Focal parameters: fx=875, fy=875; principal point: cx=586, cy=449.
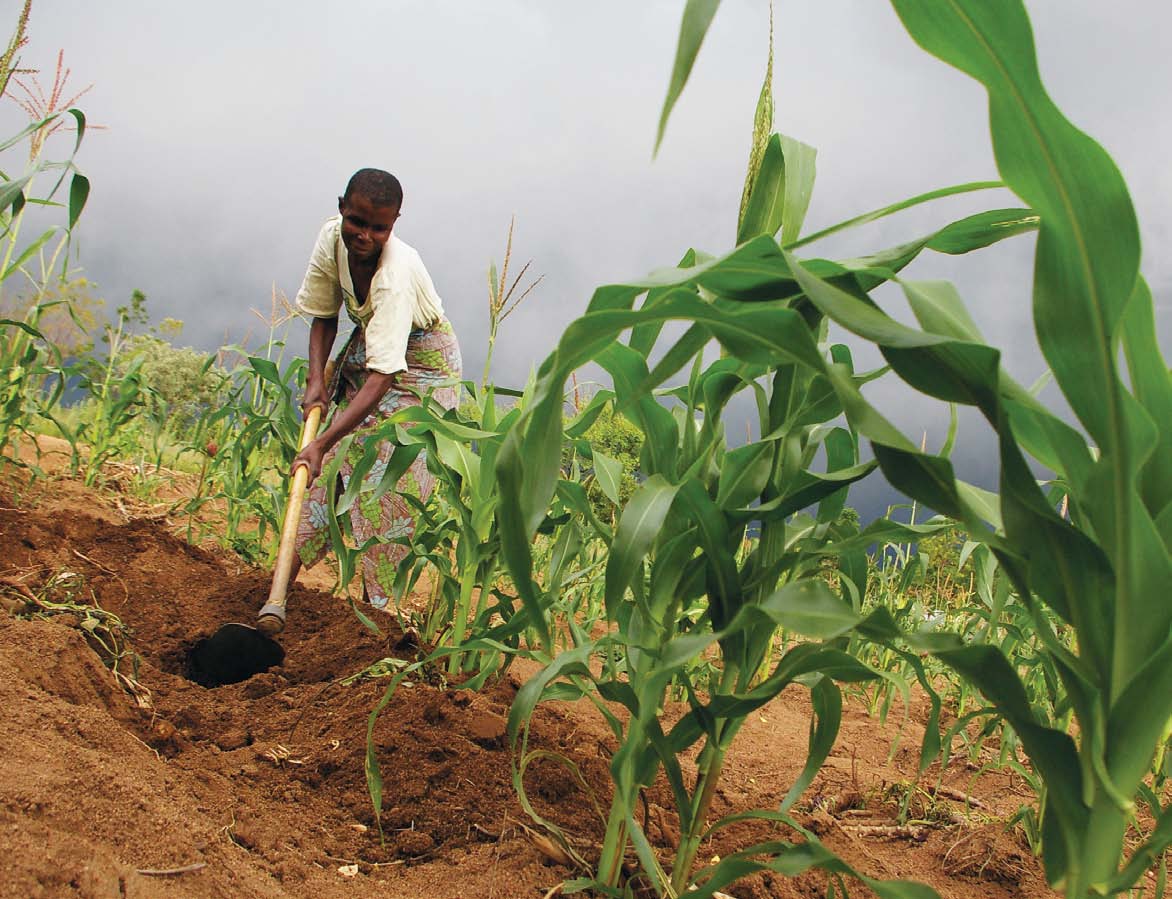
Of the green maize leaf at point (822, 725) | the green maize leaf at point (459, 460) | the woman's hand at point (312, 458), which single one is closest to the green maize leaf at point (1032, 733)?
the green maize leaf at point (822, 725)

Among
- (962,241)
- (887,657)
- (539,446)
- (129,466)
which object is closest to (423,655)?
(539,446)

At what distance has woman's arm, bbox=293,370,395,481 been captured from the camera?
2959mm

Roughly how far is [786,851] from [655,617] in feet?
1.13

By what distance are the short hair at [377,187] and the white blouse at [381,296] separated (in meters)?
0.21

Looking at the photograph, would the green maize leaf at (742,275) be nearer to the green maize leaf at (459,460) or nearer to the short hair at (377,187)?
the green maize leaf at (459,460)

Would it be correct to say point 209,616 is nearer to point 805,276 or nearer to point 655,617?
point 655,617

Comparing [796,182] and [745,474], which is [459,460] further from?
[796,182]

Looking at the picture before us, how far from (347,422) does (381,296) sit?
19.8 inches

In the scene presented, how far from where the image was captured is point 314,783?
1.68m

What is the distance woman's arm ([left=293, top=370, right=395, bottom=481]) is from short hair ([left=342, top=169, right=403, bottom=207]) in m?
0.62

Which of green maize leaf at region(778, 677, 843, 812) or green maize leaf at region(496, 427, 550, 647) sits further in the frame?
green maize leaf at region(778, 677, 843, 812)

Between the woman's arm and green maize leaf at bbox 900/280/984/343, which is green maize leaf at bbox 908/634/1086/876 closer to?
green maize leaf at bbox 900/280/984/343

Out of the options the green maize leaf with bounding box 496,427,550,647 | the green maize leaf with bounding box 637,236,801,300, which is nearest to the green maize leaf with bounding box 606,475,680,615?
the green maize leaf with bounding box 496,427,550,647

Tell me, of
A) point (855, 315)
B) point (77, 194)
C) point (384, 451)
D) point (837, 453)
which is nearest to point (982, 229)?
point (855, 315)
